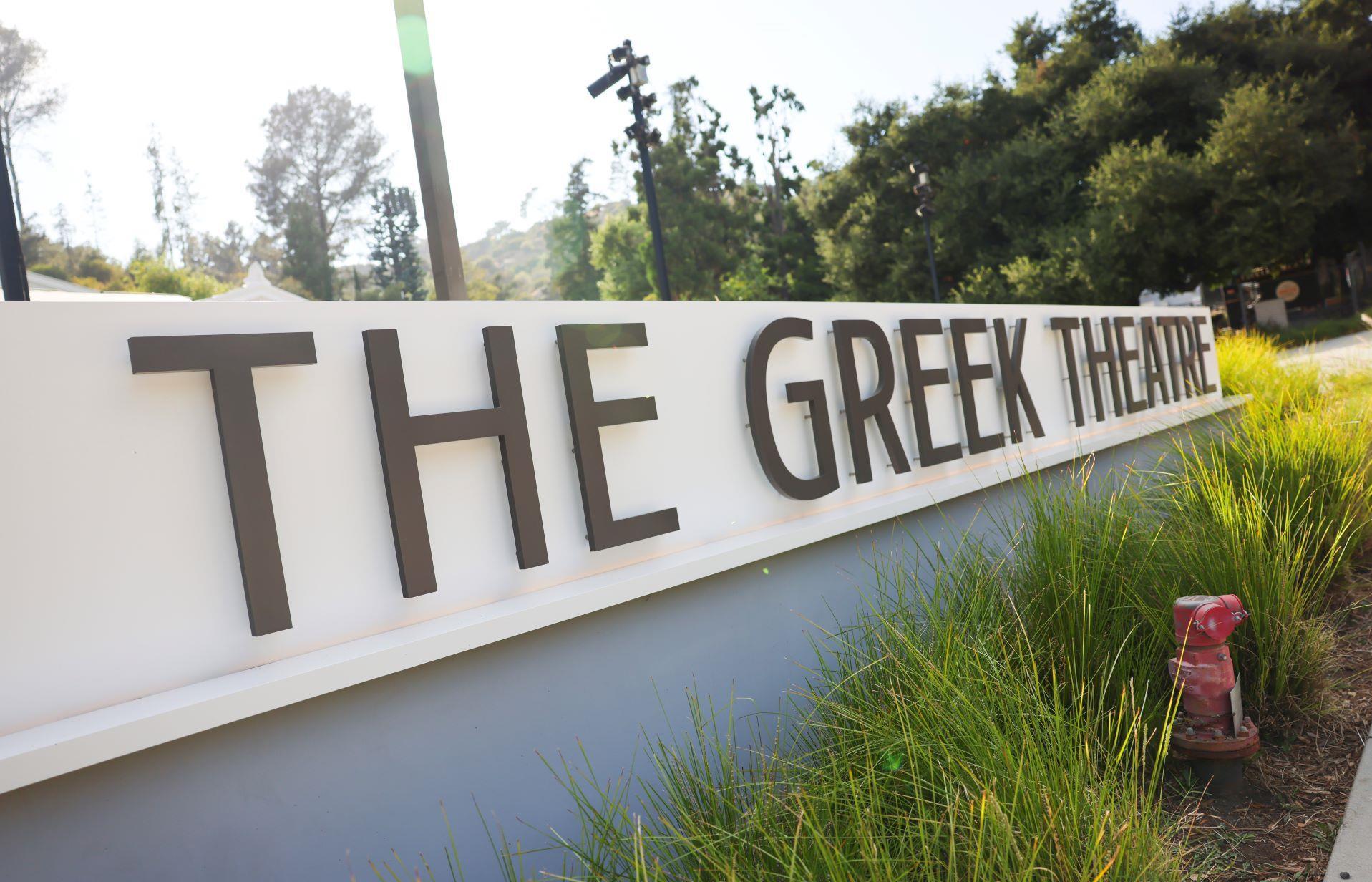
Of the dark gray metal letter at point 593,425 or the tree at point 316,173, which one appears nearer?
the dark gray metal letter at point 593,425

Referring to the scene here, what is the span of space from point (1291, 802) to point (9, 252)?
442 cm

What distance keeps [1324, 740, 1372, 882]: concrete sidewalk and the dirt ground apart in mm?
38

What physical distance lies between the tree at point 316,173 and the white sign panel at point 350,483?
47801 mm

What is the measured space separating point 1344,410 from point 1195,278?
18.8 metres

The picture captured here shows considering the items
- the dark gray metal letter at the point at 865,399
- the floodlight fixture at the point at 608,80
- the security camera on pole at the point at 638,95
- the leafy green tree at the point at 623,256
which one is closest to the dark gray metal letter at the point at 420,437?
the dark gray metal letter at the point at 865,399

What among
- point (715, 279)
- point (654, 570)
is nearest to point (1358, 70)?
point (715, 279)

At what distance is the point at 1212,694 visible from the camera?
2631 millimetres

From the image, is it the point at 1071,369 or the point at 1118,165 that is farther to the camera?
the point at 1118,165

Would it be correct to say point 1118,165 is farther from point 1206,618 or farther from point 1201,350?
point 1206,618

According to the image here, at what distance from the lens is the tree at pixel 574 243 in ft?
201

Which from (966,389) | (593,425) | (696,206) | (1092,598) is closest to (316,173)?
(696,206)

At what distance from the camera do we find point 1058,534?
2.98 m

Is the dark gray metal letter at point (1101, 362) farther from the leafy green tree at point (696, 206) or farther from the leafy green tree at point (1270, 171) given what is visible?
the leafy green tree at point (696, 206)

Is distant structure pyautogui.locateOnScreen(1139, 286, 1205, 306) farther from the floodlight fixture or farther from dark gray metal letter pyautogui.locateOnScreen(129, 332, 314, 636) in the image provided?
dark gray metal letter pyautogui.locateOnScreen(129, 332, 314, 636)
